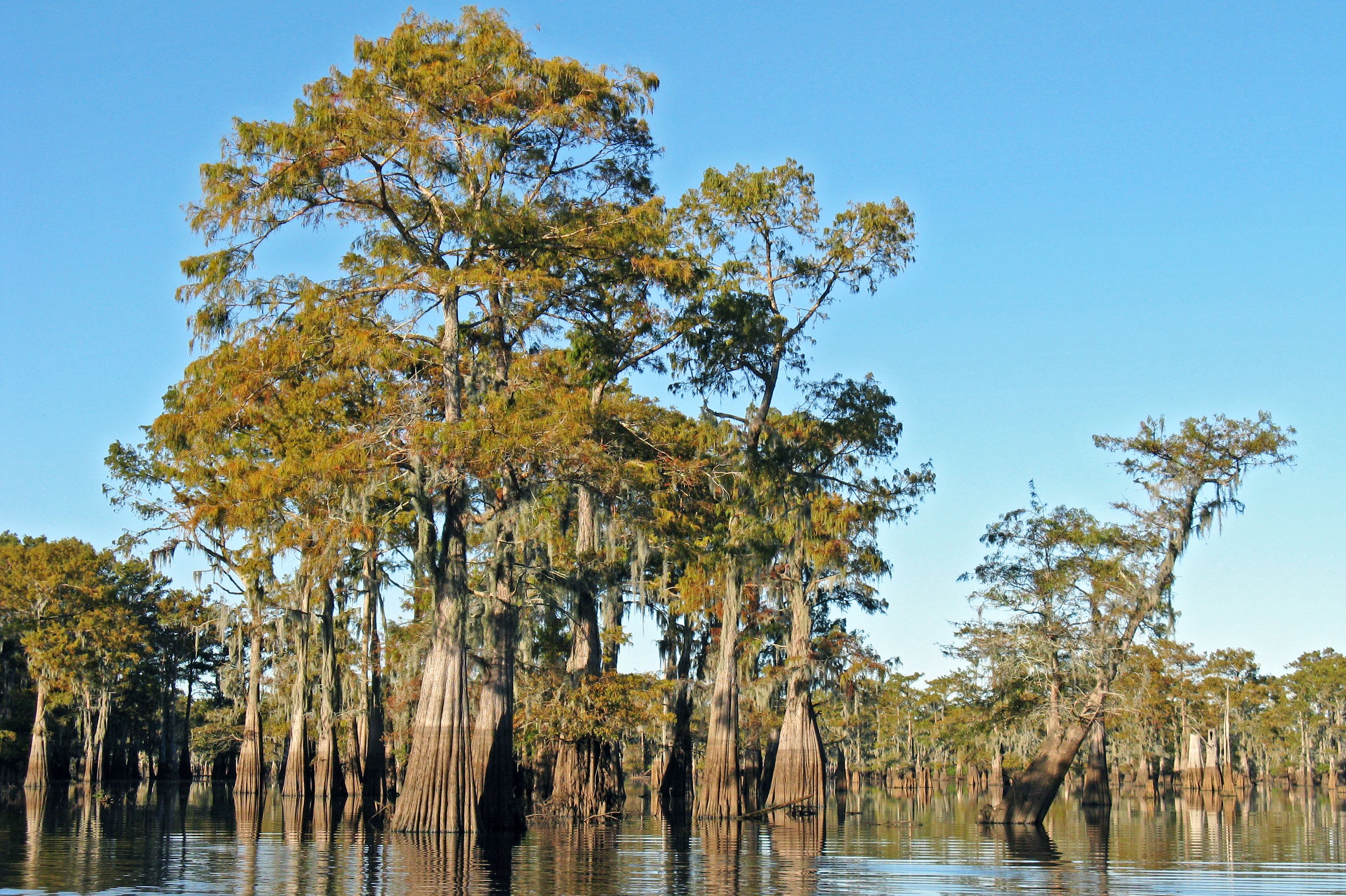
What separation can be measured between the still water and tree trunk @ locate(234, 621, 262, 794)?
17.1 ft

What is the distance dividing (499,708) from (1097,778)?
71.4 feet

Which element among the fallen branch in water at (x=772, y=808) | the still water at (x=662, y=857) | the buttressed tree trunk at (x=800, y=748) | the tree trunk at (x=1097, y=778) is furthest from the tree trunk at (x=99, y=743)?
the tree trunk at (x=1097, y=778)

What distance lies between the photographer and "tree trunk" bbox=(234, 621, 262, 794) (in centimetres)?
3688

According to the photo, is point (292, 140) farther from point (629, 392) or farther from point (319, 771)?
point (319, 771)

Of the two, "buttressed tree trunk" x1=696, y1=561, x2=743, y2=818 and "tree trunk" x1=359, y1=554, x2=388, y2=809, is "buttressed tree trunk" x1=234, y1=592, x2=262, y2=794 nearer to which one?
"tree trunk" x1=359, y1=554, x2=388, y2=809

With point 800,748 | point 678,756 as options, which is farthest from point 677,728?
point 800,748

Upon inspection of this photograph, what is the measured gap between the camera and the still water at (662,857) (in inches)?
543

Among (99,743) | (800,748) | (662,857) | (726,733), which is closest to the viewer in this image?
(662,857)

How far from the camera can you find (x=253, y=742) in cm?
3759

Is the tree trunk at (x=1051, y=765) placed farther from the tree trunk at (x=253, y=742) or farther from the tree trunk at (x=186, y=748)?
the tree trunk at (x=186, y=748)

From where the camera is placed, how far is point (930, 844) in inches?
897

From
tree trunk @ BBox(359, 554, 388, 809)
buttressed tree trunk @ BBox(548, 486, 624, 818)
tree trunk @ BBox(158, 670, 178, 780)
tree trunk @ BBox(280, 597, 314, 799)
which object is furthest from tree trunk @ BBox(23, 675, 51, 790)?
buttressed tree trunk @ BBox(548, 486, 624, 818)

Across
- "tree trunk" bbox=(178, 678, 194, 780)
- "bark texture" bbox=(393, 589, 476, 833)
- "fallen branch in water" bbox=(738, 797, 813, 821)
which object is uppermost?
"bark texture" bbox=(393, 589, 476, 833)

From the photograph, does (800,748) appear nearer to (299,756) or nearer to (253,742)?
(299,756)
